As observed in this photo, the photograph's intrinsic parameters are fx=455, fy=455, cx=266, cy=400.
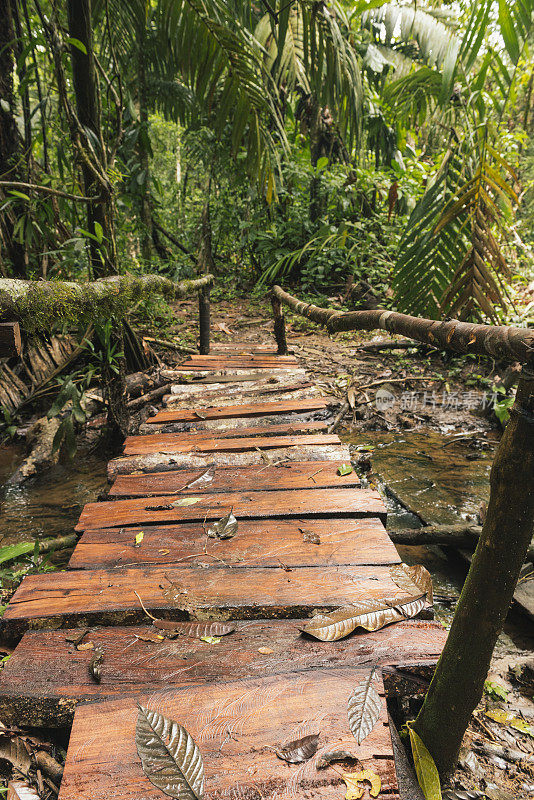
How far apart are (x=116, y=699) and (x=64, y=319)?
5.99ft

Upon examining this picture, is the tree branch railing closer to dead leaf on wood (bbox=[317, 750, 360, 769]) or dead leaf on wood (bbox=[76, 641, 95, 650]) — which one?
dead leaf on wood (bbox=[317, 750, 360, 769])

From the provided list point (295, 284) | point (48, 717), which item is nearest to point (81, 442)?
point (48, 717)

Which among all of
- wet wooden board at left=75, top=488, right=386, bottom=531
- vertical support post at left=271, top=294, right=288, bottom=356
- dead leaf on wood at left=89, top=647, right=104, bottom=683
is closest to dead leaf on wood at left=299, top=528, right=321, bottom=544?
wet wooden board at left=75, top=488, right=386, bottom=531

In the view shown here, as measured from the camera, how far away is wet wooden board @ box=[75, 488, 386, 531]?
6.08 feet

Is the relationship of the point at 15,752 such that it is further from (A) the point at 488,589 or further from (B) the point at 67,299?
(B) the point at 67,299

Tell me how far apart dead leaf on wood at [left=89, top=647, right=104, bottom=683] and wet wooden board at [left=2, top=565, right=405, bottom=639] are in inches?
4.9

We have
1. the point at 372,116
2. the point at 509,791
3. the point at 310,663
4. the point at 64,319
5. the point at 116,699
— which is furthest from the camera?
the point at 372,116

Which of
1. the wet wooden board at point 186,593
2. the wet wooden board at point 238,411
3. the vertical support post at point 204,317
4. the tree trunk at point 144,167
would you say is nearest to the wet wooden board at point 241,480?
the wet wooden board at point 186,593

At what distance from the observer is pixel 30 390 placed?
15.4 feet

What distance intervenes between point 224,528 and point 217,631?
0.49 metres

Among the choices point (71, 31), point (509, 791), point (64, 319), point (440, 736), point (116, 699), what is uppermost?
point (71, 31)

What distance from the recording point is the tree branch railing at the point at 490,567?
34.1 inches

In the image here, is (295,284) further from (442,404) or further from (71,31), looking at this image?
(71,31)

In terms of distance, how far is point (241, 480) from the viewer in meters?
2.17
